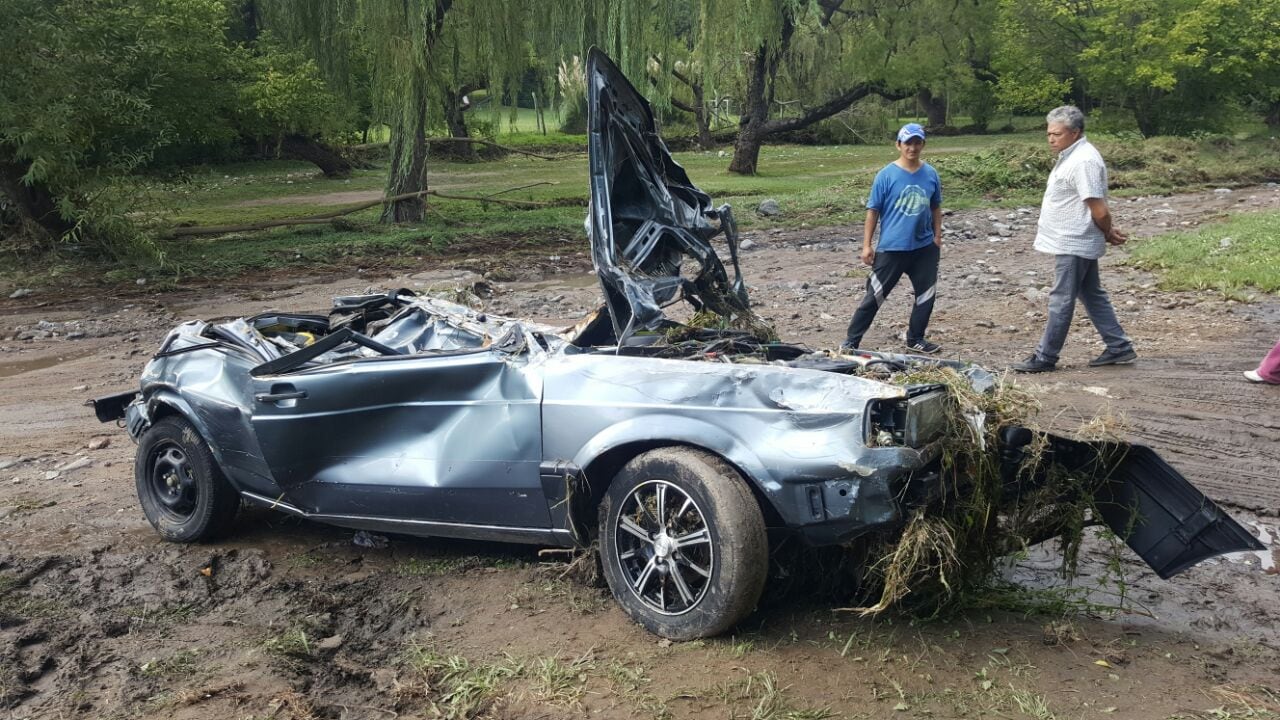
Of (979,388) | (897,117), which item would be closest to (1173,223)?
(979,388)

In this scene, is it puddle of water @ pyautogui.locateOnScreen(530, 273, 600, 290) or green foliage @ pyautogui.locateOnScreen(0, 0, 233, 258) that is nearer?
green foliage @ pyautogui.locateOnScreen(0, 0, 233, 258)

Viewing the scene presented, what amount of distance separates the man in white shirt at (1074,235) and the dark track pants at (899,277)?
0.81 metres

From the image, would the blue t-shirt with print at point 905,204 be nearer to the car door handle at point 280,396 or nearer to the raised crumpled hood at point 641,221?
the raised crumpled hood at point 641,221

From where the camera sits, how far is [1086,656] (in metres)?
3.86

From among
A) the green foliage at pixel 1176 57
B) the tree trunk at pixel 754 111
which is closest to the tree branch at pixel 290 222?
the tree trunk at pixel 754 111

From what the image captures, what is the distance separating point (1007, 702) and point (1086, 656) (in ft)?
1.78

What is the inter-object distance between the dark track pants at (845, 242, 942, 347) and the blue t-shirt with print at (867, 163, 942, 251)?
10 centimetres

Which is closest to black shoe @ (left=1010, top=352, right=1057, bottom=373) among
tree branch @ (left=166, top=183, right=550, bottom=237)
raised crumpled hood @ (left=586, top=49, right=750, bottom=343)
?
raised crumpled hood @ (left=586, top=49, right=750, bottom=343)

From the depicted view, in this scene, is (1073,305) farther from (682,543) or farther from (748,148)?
(748,148)

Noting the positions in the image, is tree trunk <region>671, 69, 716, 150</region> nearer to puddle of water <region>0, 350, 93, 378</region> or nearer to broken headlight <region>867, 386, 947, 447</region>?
puddle of water <region>0, 350, 93, 378</region>

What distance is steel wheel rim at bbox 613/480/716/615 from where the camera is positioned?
390 cm

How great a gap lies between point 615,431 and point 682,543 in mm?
526

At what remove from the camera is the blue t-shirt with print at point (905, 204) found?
25.6ft

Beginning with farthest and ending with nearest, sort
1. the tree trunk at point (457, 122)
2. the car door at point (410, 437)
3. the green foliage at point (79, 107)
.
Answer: the tree trunk at point (457, 122) < the green foliage at point (79, 107) < the car door at point (410, 437)
